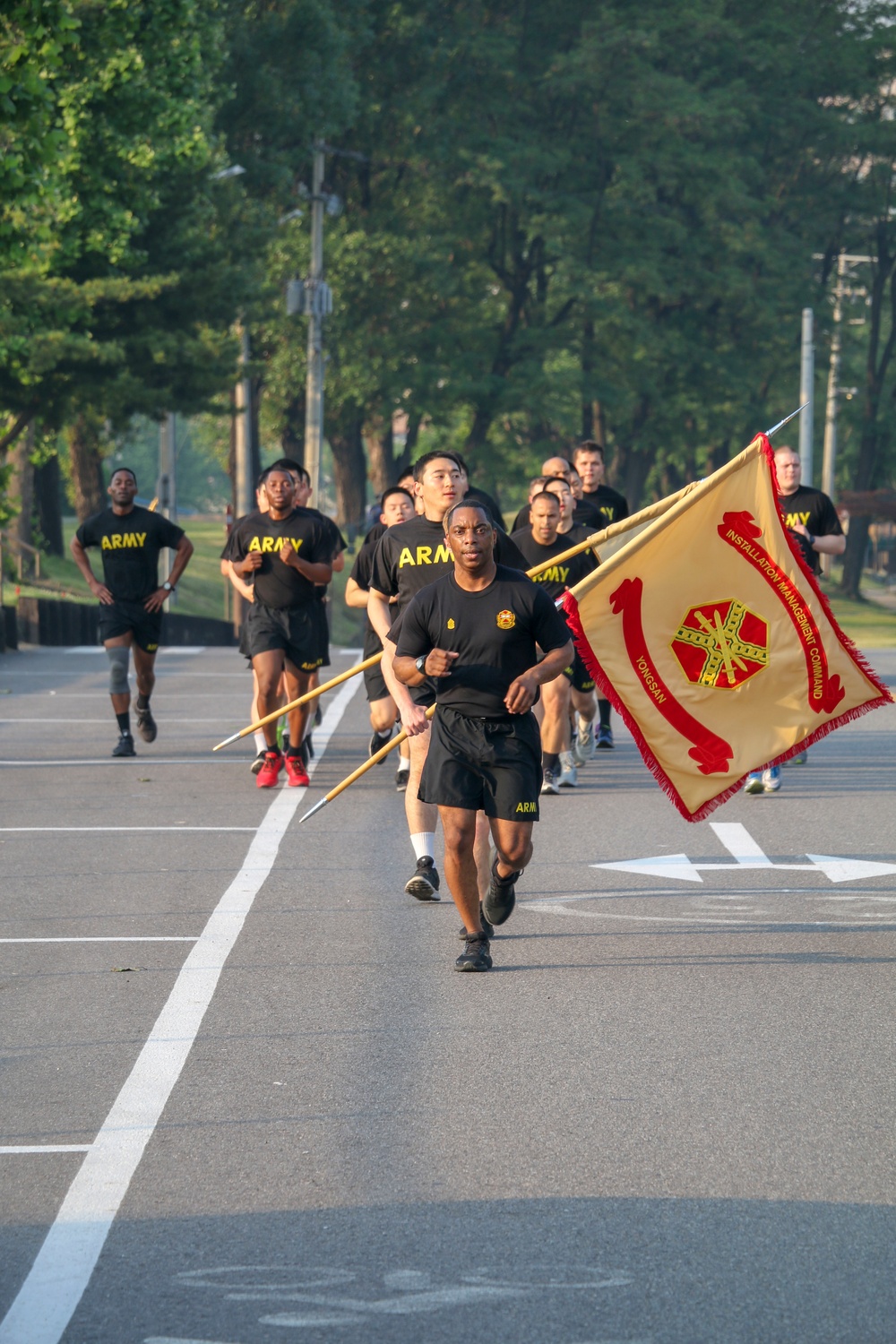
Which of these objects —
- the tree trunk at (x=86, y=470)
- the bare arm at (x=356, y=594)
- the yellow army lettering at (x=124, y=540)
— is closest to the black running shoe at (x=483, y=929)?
the bare arm at (x=356, y=594)

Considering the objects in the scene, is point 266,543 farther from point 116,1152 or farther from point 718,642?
point 116,1152

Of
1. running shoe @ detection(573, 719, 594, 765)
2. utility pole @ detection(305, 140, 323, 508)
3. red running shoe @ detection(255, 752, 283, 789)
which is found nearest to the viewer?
red running shoe @ detection(255, 752, 283, 789)

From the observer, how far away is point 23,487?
132 feet

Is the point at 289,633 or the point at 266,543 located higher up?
the point at 266,543

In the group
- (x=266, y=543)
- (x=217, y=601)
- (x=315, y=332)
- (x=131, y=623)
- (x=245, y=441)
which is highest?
(x=315, y=332)

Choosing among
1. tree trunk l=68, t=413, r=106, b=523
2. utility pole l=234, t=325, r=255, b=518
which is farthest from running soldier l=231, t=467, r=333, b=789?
tree trunk l=68, t=413, r=106, b=523

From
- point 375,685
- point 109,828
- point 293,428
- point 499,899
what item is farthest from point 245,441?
point 499,899

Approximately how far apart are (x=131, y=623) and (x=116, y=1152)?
30.9 ft

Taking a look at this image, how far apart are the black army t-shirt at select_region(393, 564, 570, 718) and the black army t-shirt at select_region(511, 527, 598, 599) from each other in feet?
14.3

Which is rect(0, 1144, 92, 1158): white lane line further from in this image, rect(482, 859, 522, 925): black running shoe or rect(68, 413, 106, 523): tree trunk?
rect(68, 413, 106, 523): tree trunk

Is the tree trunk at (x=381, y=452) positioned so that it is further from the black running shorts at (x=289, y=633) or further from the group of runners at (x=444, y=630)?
the black running shorts at (x=289, y=633)

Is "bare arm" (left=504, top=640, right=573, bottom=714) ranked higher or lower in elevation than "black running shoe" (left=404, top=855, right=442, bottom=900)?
higher

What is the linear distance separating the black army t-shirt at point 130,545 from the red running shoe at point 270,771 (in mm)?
2133

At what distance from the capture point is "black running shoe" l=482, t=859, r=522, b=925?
7.74 meters
